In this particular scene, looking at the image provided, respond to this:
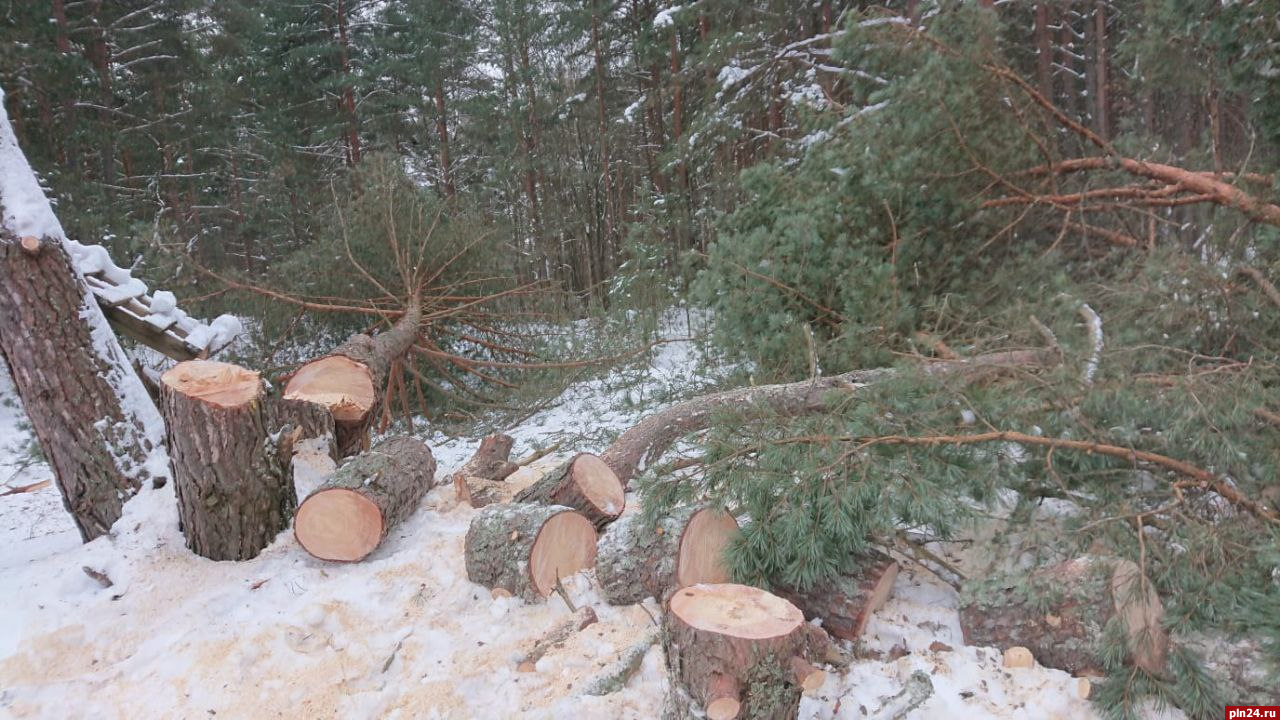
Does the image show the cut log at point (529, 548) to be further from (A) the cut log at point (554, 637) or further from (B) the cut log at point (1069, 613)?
(B) the cut log at point (1069, 613)

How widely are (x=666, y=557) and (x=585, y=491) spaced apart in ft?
2.12

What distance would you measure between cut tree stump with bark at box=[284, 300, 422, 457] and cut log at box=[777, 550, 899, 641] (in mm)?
2665

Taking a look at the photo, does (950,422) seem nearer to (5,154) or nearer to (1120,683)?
(1120,683)

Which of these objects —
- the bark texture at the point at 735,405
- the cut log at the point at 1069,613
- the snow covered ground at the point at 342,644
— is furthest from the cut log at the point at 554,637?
the cut log at the point at 1069,613

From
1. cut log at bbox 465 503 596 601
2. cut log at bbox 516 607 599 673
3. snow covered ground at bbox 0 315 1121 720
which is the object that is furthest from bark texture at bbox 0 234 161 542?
cut log at bbox 516 607 599 673

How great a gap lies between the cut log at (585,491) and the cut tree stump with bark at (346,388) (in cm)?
131

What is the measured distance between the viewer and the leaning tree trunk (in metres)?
3.04

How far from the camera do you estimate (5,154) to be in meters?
3.14

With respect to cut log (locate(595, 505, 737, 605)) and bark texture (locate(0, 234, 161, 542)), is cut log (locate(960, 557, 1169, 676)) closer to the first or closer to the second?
cut log (locate(595, 505, 737, 605))

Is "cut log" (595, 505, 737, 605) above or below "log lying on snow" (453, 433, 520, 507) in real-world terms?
above

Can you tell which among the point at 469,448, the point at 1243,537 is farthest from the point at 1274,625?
the point at 469,448

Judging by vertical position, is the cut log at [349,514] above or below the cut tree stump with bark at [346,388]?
below

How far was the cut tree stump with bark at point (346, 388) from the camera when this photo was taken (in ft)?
12.3

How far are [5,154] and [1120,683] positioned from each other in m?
4.81
